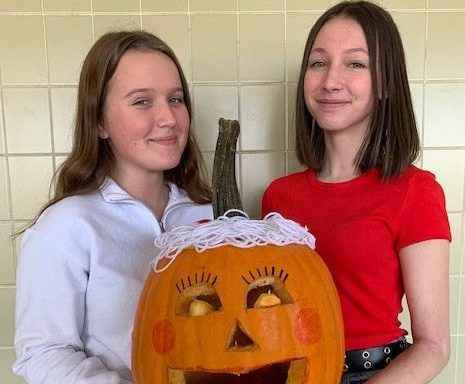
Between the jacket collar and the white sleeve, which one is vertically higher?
the jacket collar

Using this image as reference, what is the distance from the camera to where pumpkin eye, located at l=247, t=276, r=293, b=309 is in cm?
59

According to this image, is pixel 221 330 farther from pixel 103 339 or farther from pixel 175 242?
pixel 103 339

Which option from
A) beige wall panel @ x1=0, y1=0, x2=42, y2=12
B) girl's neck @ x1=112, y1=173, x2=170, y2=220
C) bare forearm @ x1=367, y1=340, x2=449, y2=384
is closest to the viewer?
bare forearm @ x1=367, y1=340, x2=449, y2=384

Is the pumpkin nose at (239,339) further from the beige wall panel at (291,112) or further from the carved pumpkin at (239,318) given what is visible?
the beige wall panel at (291,112)

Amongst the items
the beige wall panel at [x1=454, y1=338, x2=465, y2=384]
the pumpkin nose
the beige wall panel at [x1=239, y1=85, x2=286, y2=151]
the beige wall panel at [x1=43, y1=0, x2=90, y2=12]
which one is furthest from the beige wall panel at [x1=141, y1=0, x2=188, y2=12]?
the beige wall panel at [x1=454, y1=338, x2=465, y2=384]

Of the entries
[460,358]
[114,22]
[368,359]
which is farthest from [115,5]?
[460,358]

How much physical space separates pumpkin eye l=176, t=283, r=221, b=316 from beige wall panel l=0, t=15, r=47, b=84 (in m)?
0.77

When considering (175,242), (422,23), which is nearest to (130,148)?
(175,242)

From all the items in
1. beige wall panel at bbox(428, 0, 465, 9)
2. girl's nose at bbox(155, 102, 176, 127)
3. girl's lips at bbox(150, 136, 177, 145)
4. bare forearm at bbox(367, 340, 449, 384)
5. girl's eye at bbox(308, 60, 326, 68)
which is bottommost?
bare forearm at bbox(367, 340, 449, 384)

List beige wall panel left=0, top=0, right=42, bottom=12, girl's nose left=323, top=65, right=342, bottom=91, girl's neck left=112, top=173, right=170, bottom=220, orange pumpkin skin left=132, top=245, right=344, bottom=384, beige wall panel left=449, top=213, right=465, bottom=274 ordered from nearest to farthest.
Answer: orange pumpkin skin left=132, top=245, right=344, bottom=384
girl's nose left=323, top=65, right=342, bottom=91
girl's neck left=112, top=173, right=170, bottom=220
beige wall panel left=0, top=0, right=42, bottom=12
beige wall panel left=449, top=213, right=465, bottom=274

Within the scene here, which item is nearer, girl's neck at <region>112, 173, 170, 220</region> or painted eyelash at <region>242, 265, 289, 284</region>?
painted eyelash at <region>242, 265, 289, 284</region>

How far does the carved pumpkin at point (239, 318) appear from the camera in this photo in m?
0.57

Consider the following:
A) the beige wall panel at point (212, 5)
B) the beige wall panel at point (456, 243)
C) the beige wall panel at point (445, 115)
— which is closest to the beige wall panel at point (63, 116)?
the beige wall panel at point (212, 5)

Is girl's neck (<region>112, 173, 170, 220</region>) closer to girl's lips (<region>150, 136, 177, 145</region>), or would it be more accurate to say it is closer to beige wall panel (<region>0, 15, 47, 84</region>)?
girl's lips (<region>150, 136, 177, 145</region>)
